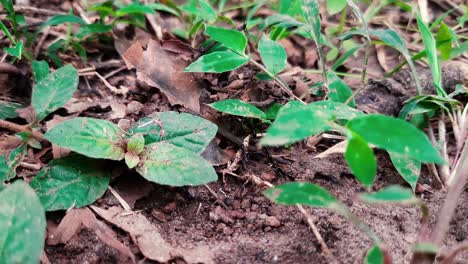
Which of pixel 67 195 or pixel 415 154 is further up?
pixel 415 154

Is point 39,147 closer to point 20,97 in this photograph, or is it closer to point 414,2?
point 20,97

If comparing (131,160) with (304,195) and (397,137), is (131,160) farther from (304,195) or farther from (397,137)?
(397,137)

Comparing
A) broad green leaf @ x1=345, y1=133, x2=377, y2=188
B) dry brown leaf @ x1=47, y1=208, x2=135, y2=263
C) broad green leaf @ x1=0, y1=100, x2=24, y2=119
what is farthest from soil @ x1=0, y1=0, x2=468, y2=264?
broad green leaf @ x1=345, y1=133, x2=377, y2=188

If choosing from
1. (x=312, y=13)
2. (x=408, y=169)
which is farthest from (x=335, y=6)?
(x=408, y=169)

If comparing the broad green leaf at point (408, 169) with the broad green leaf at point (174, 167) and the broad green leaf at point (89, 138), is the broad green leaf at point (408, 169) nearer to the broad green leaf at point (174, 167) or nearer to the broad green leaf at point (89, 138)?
the broad green leaf at point (174, 167)

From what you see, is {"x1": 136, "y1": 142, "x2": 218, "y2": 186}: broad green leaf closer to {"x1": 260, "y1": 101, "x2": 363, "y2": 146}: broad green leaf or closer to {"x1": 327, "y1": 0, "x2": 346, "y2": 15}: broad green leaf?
{"x1": 260, "y1": 101, "x2": 363, "y2": 146}: broad green leaf

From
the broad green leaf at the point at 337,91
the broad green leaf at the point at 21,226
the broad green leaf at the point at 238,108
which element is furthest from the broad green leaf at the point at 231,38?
the broad green leaf at the point at 21,226

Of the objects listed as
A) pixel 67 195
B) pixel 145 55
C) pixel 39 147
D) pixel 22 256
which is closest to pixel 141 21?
pixel 145 55
